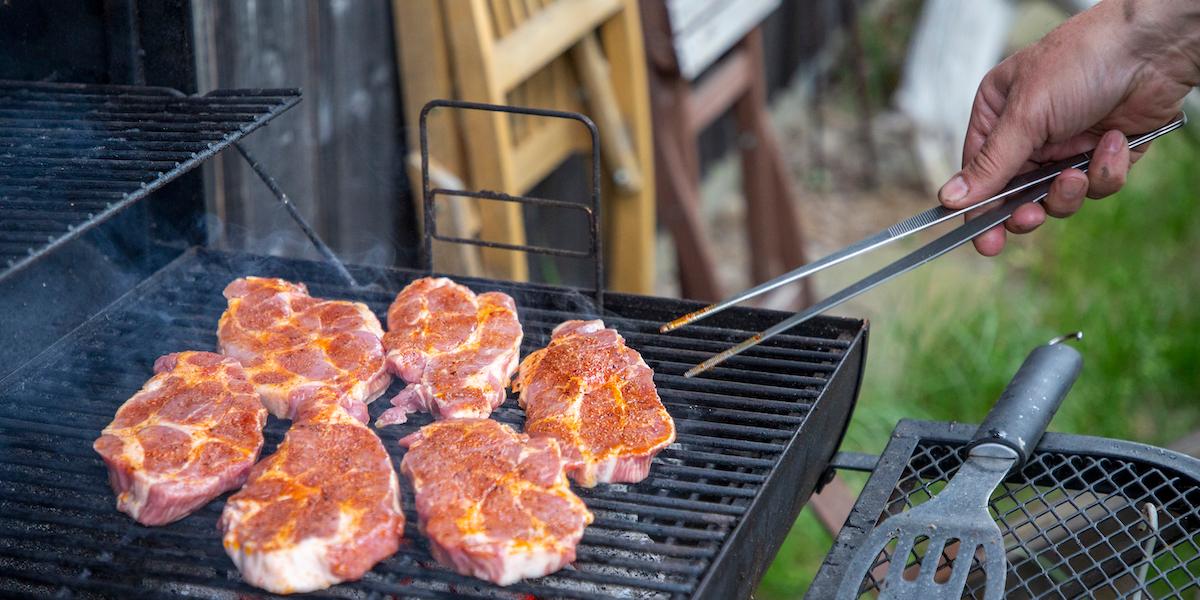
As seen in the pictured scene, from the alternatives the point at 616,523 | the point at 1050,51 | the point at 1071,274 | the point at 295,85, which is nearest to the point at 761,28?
the point at 1071,274

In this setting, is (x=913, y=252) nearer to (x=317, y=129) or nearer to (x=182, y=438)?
(x=182, y=438)

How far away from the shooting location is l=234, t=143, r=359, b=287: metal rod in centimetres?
292

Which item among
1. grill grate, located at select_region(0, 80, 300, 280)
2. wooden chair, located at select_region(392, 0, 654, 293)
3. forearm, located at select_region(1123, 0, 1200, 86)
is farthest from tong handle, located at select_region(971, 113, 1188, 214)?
wooden chair, located at select_region(392, 0, 654, 293)

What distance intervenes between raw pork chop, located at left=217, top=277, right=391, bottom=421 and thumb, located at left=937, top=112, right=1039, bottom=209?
1513mm

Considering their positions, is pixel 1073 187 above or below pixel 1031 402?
above

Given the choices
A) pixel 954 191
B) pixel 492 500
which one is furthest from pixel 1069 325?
pixel 492 500

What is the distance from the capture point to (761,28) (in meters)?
8.05

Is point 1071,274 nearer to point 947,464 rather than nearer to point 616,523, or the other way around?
point 947,464

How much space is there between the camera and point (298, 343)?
2844 millimetres

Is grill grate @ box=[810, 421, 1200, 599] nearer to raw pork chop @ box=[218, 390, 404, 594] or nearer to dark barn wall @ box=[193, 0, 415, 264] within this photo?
raw pork chop @ box=[218, 390, 404, 594]

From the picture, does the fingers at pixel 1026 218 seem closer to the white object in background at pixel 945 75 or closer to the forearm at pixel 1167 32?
the forearm at pixel 1167 32

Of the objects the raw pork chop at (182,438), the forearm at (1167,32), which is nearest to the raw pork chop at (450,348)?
the raw pork chop at (182,438)

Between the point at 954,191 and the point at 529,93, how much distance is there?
2.54m

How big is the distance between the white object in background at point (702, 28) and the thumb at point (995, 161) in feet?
8.30
